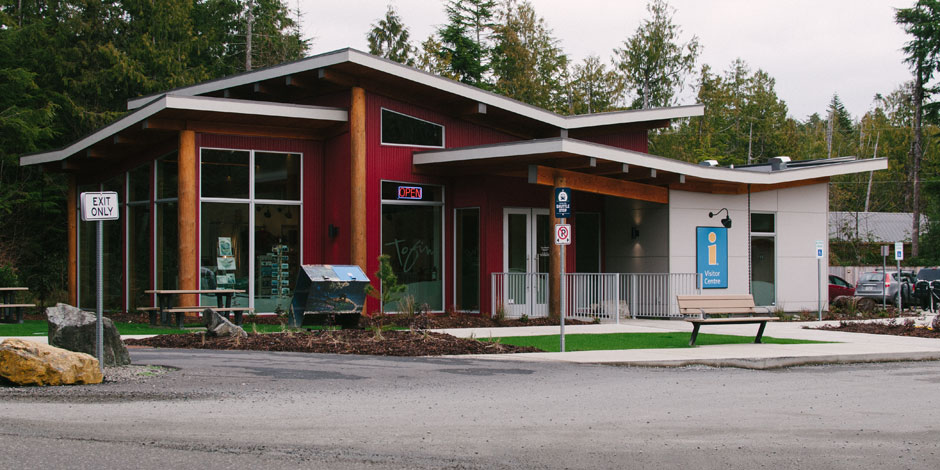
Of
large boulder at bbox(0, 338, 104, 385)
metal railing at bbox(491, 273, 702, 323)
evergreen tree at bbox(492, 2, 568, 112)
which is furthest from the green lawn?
evergreen tree at bbox(492, 2, 568, 112)

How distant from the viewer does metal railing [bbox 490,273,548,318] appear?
812 inches

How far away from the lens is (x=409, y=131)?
68.8 feet

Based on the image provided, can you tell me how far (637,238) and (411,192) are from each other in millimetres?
6234

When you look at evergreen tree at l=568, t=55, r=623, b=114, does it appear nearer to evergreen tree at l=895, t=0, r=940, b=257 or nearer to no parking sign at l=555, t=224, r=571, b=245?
evergreen tree at l=895, t=0, r=940, b=257

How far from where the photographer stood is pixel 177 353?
13.1 metres

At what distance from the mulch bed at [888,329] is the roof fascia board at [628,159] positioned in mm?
4678

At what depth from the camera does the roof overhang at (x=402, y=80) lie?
62.9 ft

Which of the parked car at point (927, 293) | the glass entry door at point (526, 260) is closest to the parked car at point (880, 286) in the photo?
the parked car at point (927, 293)

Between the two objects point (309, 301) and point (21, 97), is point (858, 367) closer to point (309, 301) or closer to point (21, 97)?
point (309, 301)

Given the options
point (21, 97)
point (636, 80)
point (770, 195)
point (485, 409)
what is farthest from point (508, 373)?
point (636, 80)

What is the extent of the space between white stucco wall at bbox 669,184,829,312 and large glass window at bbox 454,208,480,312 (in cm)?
490

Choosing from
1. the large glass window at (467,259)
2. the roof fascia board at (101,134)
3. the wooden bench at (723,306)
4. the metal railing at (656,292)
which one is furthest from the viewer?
the metal railing at (656,292)

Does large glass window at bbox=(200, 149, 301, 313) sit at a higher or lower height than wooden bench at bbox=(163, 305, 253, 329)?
higher

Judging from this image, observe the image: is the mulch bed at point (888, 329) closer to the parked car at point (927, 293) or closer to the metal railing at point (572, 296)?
the metal railing at point (572, 296)
